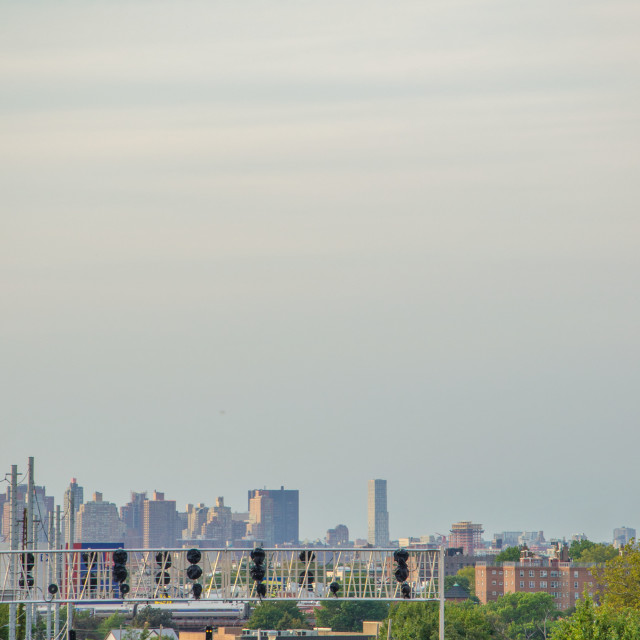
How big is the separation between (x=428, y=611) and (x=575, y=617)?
43.5 meters

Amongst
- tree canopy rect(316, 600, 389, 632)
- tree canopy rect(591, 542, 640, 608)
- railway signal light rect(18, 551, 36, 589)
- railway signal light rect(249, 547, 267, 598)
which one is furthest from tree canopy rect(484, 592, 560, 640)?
railway signal light rect(249, 547, 267, 598)

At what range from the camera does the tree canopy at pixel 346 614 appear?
166 m

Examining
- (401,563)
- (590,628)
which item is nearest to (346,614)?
(401,563)

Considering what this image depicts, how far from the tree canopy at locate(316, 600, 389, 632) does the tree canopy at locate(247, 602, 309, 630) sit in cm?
323

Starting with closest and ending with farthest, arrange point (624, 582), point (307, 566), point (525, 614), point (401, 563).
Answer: point (401, 563) < point (307, 566) < point (624, 582) < point (525, 614)

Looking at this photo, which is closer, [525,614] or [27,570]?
[27,570]

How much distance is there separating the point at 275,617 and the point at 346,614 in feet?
29.9

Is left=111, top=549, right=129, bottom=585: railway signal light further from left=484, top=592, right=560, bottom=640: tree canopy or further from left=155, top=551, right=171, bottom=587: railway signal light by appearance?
left=484, top=592, right=560, bottom=640: tree canopy

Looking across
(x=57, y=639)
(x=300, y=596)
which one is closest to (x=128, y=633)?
(x=57, y=639)

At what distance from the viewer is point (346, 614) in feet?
552

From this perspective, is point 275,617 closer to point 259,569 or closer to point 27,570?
point 27,570

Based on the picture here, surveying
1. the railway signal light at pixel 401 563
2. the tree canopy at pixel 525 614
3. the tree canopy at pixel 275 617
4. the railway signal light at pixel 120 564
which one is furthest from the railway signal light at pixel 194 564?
the tree canopy at pixel 525 614

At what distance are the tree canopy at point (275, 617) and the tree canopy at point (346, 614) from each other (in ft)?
10.6

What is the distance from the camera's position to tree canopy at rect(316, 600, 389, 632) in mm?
166500
